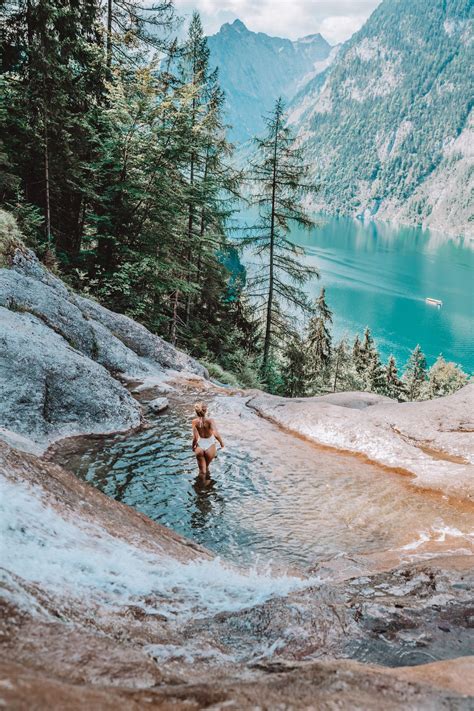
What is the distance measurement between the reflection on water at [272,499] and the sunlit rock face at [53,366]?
2.21 feet

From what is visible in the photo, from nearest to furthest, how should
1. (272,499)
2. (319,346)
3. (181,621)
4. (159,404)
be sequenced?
(181,621), (272,499), (159,404), (319,346)

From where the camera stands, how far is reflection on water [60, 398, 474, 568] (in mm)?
6441

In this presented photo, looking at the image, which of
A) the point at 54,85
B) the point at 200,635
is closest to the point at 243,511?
the point at 200,635

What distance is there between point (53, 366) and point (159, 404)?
2806 millimetres

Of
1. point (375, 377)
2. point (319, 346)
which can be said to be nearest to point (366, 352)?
point (375, 377)

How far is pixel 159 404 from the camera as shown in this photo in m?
10.6

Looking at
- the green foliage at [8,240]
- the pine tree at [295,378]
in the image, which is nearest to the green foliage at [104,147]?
the green foliage at [8,240]

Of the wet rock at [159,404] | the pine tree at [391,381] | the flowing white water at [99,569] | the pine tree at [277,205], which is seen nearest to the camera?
the flowing white water at [99,569]

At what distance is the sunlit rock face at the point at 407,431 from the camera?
8609mm

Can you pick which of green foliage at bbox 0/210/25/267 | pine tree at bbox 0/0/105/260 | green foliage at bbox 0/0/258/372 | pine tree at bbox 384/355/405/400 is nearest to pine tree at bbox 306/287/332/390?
pine tree at bbox 384/355/405/400

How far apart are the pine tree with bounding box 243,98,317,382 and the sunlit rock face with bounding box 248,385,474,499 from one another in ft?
39.4

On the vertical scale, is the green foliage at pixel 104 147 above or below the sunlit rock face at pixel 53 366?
above

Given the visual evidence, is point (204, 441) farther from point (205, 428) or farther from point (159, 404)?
point (159, 404)

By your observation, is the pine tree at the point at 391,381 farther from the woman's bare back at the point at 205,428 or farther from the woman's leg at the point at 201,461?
the woman's leg at the point at 201,461
